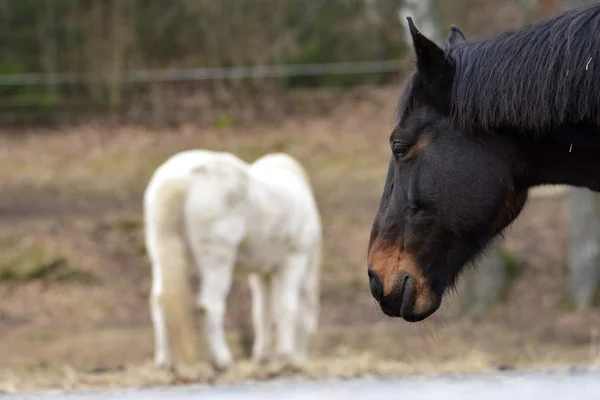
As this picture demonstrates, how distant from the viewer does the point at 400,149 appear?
3.50 metres

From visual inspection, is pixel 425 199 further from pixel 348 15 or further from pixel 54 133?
pixel 348 15

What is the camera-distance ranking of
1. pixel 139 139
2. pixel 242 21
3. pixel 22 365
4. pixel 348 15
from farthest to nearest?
pixel 348 15
pixel 242 21
pixel 139 139
pixel 22 365

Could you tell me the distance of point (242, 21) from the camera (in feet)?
59.5

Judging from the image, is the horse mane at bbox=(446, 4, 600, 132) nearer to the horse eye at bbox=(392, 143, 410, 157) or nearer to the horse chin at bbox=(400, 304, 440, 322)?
the horse eye at bbox=(392, 143, 410, 157)

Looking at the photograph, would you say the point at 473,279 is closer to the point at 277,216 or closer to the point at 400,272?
the point at 277,216

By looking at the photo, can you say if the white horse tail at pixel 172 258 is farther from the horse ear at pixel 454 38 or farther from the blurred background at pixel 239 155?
the horse ear at pixel 454 38

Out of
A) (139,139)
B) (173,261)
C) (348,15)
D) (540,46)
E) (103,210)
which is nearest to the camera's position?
(540,46)

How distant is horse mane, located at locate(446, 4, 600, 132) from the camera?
321 centimetres

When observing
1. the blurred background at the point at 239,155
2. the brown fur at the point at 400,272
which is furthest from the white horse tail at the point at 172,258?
the brown fur at the point at 400,272

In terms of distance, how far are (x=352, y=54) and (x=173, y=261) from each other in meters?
13.0

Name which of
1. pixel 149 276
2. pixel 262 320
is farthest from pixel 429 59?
pixel 149 276

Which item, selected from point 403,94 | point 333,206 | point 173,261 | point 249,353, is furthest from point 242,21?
point 403,94

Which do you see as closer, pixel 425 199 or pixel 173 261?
pixel 425 199

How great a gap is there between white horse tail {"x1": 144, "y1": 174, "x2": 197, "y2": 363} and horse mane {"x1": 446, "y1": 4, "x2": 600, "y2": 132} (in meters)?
3.92
